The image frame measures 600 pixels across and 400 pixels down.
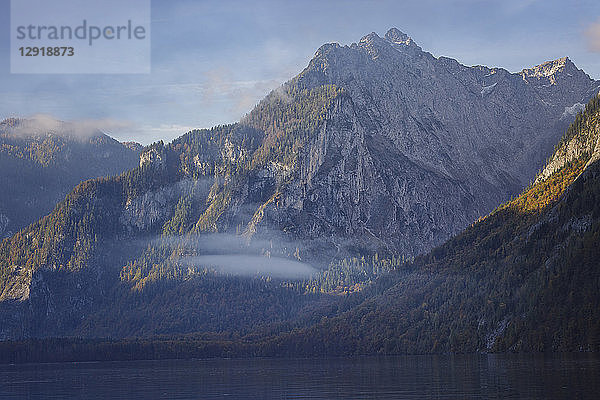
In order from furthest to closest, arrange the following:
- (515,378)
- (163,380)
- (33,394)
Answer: (163,380) → (33,394) → (515,378)

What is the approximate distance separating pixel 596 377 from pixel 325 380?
63184 mm

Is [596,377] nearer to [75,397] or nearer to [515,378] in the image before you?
[515,378]

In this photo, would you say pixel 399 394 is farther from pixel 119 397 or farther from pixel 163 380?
pixel 163 380

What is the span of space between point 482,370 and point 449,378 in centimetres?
2024

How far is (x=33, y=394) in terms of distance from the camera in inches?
6265

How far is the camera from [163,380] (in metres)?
192

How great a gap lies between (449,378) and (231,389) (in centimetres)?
4390

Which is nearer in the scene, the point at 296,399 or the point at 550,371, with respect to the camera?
the point at 296,399

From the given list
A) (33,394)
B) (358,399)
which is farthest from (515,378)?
(33,394)

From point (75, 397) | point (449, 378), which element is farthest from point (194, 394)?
point (449, 378)

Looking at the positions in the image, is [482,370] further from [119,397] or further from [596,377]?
[119,397]

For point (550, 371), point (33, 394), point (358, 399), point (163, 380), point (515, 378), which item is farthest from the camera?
point (163, 380)

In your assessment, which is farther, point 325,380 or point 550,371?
point 325,380

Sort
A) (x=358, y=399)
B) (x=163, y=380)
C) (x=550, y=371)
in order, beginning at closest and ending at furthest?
(x=358, y=399) < (x=550, y=371) < (x=163, y=380)
